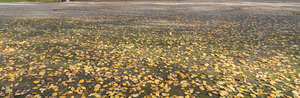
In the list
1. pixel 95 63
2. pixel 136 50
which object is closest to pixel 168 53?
pixel 136 50

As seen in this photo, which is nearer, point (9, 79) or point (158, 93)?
point (158, 93)

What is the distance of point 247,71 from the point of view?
596cm

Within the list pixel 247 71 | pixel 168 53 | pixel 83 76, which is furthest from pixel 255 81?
pixel 83 76

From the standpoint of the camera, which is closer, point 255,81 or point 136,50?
point 255,81

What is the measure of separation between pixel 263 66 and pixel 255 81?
128 cm

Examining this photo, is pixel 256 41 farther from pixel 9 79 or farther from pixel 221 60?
pixel 9 79

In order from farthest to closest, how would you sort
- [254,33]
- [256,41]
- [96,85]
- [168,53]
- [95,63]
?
[254,33], [256,41], [168,53], [95,63], [96,85]

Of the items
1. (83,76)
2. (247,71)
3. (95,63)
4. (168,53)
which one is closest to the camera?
(83,76)

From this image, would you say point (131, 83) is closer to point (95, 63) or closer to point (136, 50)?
point (95, 63)

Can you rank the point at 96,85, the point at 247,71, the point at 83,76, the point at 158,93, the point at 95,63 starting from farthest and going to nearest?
the point at 95,63
the point at 247,71
the point at 83,76
the point at 96,85
the point at 158,93

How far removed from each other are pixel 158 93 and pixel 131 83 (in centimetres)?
82

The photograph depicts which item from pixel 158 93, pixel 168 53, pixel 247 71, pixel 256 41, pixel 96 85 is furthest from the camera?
pixel 256 41

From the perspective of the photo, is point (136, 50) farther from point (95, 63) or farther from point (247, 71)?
point (247, 71)

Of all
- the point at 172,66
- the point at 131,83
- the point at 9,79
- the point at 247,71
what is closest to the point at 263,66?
the point at 247,71
